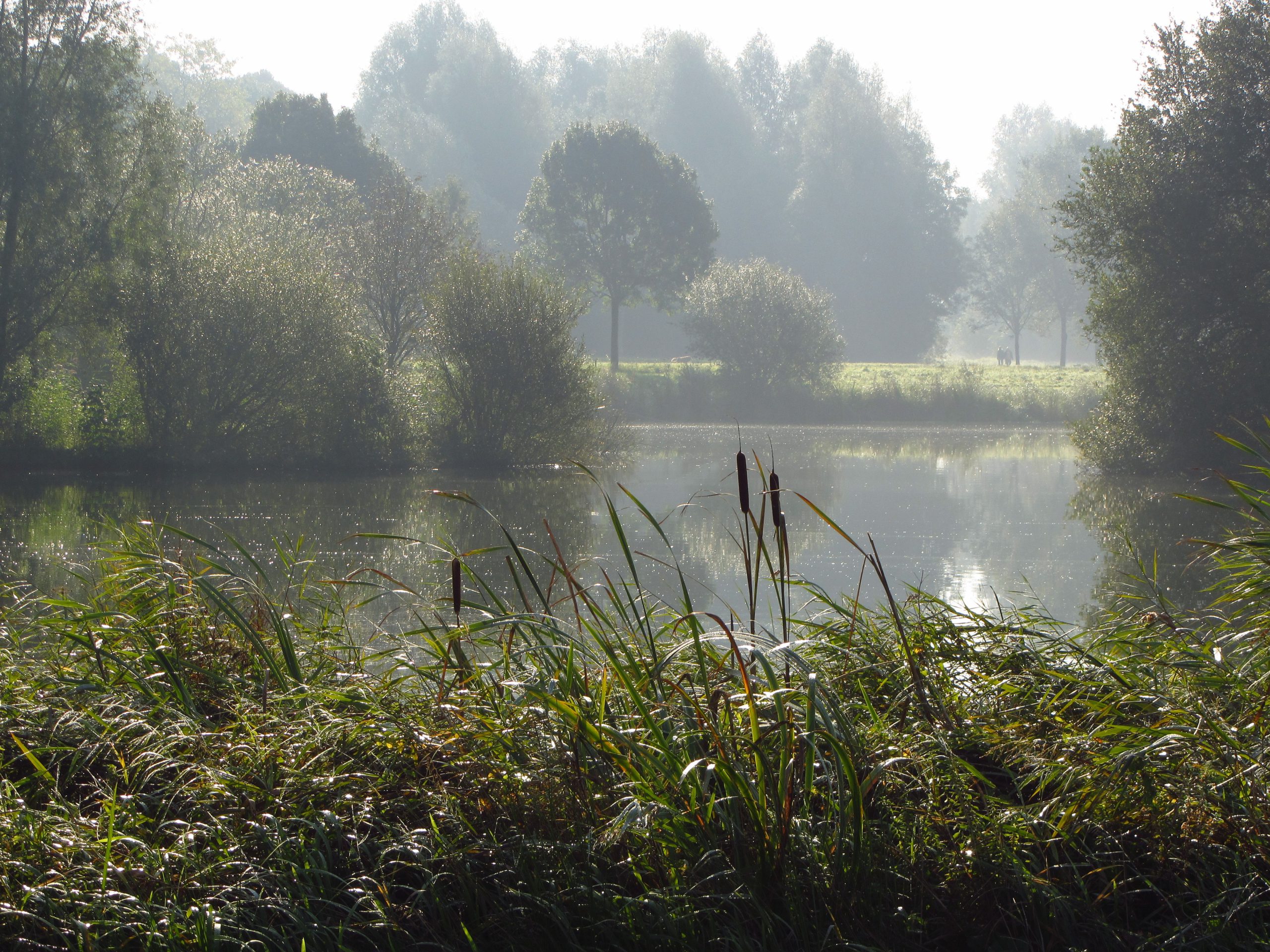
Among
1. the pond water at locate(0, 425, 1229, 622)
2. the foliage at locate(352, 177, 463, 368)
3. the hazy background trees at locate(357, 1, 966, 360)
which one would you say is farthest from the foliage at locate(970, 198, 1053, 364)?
the pond water at locate(0, 425, 1229, 622)

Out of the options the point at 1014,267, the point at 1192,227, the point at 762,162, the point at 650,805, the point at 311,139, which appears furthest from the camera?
the point at 762,162

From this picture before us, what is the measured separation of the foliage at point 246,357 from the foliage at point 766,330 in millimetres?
18830

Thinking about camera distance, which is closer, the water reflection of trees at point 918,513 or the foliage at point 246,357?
the water reflection of trees at point 918,513

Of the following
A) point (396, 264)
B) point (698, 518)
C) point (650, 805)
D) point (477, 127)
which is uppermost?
point (477, 127)

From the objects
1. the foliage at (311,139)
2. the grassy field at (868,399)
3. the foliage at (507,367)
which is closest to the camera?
the foliage at (507,367)

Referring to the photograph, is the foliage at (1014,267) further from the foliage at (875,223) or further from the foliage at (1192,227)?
→ the foliage at (1192,227)

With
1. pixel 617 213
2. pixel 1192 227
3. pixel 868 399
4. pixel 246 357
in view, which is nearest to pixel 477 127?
pixel 617 213

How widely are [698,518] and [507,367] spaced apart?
7.32 m

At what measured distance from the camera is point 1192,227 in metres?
17.0

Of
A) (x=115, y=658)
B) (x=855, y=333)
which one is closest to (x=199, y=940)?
(x=115, y=658)

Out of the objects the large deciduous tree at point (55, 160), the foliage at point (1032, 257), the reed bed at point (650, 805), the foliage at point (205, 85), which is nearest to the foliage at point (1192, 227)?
the reed bed at point (650, 805)

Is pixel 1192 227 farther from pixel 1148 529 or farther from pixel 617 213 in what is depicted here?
pixel 617 213

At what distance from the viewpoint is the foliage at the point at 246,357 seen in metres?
19.0

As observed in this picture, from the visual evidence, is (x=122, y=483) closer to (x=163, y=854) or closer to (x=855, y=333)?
(x=163, y=854)
